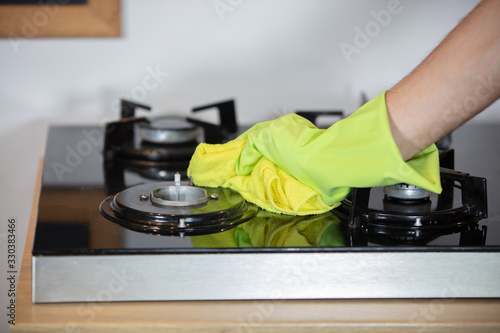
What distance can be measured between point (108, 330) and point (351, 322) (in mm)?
238

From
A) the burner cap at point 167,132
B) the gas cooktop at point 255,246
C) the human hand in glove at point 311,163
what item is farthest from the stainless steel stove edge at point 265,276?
the burner cap at point 167,132

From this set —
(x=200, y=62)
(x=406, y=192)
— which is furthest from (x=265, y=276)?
(x=200, y=62)

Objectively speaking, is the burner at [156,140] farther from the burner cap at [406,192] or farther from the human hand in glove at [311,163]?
the burner cap at [406,192]

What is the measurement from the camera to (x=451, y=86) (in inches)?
26.5

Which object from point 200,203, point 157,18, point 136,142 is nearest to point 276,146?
point 200,203

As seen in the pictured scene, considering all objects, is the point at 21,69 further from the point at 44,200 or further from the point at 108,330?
the point at 108,330

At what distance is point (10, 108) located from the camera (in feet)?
A: 4.75

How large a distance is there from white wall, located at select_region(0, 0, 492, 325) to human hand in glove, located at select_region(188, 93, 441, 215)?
0.56m

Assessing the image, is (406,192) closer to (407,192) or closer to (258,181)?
(407,192)

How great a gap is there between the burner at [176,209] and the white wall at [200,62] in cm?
65

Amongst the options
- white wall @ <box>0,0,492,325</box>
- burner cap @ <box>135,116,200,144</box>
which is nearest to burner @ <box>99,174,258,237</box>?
burner cap @ <box>135,116,200,144</box>

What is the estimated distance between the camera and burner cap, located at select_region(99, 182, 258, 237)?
2.36 ft

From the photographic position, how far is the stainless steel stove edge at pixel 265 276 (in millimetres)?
634

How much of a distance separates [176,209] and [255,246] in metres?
0.14
